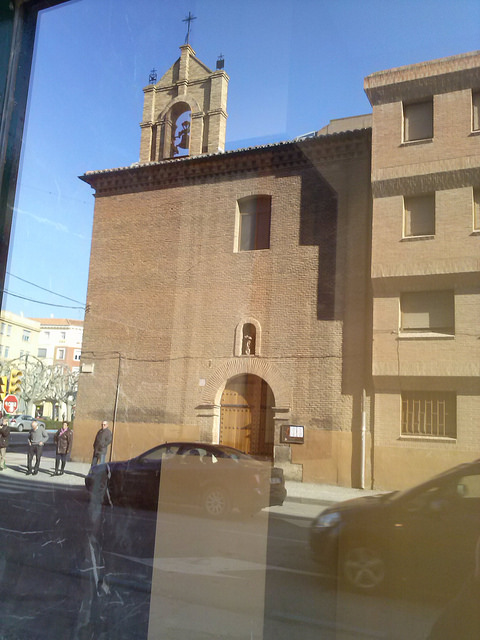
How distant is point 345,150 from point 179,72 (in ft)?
2.54

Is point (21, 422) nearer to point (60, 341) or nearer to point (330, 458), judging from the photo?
point (60, 341)

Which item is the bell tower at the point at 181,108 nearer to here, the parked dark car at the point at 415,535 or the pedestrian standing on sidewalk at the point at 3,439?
the pedestrian standing on sidewalk at the point at 3,439

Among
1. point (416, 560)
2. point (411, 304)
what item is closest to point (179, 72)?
point (411, 304)

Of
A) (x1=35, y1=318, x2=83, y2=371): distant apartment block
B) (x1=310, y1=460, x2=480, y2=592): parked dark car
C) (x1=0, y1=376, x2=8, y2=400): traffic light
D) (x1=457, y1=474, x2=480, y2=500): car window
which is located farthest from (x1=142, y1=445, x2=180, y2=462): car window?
(x1=457, y1=474, x2=480, y2=500): car window

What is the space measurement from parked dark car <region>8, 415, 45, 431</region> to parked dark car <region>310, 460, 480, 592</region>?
3.46 feet

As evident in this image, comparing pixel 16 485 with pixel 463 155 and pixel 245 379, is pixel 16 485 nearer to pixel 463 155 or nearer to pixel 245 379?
pixel 245 379

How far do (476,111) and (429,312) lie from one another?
0.49m

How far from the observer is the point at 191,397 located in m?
1.72

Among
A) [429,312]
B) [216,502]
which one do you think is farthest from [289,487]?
[429,312]

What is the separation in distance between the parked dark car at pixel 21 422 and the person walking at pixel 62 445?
0.09 metres

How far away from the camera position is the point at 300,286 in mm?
1613

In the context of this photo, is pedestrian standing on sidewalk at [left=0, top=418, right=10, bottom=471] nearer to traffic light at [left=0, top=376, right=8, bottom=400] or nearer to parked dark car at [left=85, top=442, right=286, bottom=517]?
traffic light at [left=0, top=376, right=8, bottom=400]

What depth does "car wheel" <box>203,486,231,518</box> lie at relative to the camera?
1.64 meters

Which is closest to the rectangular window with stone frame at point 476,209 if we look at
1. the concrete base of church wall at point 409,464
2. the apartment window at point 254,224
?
the concrete base of church wall at point 409,464
